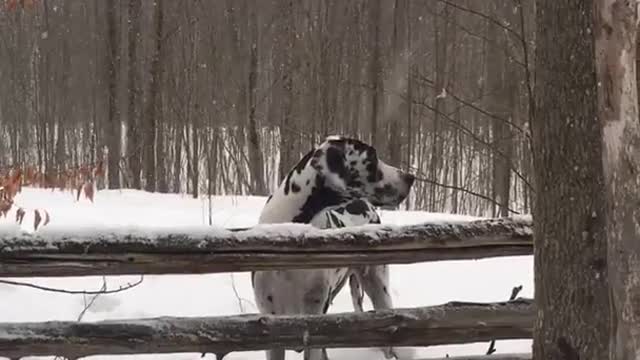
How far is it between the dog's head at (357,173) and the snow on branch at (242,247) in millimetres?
874

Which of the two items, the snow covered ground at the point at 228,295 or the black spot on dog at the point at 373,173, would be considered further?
the snow covered ground at the point at 228,295

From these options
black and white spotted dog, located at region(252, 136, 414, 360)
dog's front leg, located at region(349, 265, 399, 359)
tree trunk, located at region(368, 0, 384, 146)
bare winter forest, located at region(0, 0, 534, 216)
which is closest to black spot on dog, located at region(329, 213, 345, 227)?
black and white spotted dog, located at region(252, 136, 414, 360)

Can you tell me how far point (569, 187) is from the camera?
271 cm

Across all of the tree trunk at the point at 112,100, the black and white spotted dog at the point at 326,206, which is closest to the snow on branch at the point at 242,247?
the black and white spotted dog at the point at 326,206

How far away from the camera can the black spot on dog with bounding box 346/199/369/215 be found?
18.3 ft

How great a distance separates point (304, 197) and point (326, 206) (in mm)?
156

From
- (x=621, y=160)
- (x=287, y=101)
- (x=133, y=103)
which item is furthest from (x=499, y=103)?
(x=621, y=160)

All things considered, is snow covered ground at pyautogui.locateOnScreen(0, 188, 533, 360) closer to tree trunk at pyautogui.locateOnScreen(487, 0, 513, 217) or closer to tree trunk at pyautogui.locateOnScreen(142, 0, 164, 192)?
tree trunk at pyautogui.locateOnScreen(487, 0, 513, 217)

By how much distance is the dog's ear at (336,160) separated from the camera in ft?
17.5

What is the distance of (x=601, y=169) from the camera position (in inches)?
104

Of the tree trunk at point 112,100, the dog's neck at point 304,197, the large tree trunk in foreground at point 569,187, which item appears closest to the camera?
the large tree trunk in foreground at point 569,187

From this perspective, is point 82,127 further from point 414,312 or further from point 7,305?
point 414,312

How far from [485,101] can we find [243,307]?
31.8 ft

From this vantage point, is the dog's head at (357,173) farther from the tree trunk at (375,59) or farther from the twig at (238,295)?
the tree trunk at (375,59)
